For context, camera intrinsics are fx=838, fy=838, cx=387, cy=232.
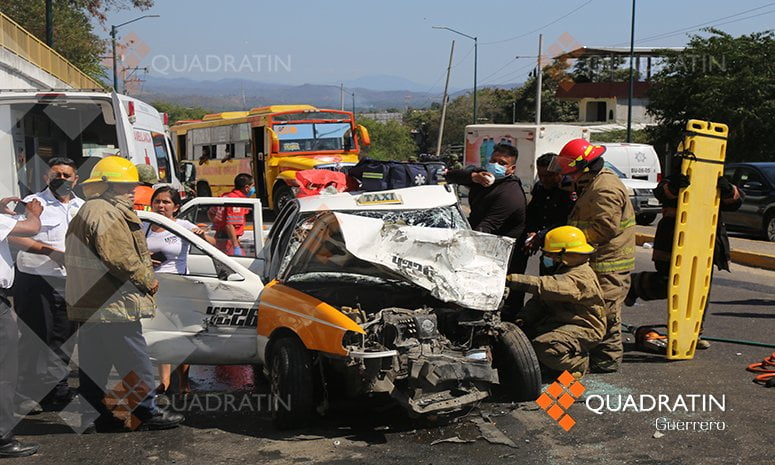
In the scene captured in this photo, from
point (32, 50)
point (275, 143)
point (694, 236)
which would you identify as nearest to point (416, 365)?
point (694, 236)

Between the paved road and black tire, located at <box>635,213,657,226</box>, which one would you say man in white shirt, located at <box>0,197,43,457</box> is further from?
black tire, located at <box>635,213,657,226</box>

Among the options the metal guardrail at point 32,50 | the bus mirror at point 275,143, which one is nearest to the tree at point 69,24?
the metal guardrail at point 32,50

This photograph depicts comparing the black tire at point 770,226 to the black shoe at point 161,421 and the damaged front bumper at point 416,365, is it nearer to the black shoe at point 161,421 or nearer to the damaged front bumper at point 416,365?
the damaged front bumper at point 416,365

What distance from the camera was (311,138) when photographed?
21594 mm

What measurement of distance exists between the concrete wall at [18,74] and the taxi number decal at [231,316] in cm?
1858

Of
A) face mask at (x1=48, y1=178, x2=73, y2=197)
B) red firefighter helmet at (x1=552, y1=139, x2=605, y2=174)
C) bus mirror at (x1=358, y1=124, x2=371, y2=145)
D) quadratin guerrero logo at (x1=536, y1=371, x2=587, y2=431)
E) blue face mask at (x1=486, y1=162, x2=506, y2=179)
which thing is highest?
bus mirror at (x1=358, y1=124, x2=371, y2=145)

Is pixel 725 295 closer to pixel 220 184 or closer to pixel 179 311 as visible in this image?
pixel 179 311

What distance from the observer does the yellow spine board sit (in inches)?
270

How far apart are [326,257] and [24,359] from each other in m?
2.33

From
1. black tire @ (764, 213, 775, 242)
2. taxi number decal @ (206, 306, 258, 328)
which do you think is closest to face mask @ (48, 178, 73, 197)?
taxi number decal @ (206, 306, 258, 328)

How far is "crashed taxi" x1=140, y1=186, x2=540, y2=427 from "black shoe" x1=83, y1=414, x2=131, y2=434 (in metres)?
0.84

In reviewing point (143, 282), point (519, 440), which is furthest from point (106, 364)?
point (519, 440)

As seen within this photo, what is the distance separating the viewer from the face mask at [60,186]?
6.30 m

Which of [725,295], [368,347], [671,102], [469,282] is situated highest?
[671,102]
